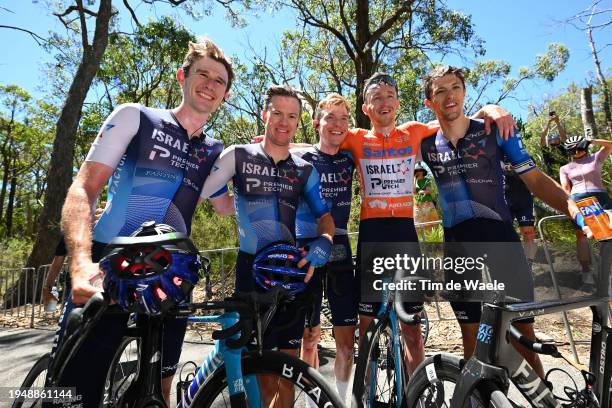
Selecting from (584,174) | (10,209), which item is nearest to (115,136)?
(584,174)

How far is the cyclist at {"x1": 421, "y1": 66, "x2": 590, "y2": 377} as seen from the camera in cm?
262

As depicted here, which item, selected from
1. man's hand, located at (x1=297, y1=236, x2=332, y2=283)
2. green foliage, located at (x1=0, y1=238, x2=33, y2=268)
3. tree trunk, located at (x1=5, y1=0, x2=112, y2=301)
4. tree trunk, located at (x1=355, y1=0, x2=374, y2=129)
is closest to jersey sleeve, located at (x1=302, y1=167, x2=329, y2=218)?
man's hand, located at (x1=297, y1=236, x2=332, y2=283)

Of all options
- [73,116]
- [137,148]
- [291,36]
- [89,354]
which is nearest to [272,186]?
[137,148]

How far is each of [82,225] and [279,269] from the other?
1.02m

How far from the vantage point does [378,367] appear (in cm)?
286

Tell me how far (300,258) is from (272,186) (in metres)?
0.70

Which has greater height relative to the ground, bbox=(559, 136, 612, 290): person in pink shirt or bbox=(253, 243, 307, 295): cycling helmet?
bbox=(559, 136, 612, 290): person in pink shirt

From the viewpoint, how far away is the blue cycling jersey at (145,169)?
220 centimetres

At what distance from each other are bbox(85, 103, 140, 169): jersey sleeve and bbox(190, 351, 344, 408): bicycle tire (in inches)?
51.2

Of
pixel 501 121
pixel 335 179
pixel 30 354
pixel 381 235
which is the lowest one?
pixel 30 354

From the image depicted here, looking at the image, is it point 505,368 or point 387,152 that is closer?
point 505,368

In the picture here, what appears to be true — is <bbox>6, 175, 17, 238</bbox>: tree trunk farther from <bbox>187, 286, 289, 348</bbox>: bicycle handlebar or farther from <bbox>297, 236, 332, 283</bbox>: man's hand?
<bbox>187, 286, 289, 348</bbox>: bicycle handlebar

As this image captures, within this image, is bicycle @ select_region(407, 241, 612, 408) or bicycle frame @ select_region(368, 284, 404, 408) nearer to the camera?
bicycle @ select_region(407, 241, 612, 408)

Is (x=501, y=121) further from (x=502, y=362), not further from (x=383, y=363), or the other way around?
(x=383, y=363)
